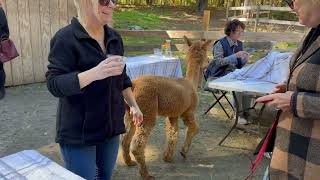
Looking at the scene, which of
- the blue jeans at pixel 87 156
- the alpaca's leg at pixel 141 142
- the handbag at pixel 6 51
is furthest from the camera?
the handbag at pixel 6 51

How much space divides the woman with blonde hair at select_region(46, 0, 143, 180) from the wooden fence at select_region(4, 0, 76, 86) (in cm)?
578

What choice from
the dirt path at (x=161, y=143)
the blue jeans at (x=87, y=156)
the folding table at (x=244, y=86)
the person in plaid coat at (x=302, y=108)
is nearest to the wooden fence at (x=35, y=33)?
the dirt path at (x=161, y=143)

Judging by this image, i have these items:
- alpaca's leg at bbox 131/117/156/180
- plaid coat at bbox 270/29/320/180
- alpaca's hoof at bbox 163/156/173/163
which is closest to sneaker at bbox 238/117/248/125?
alpaca's hoof at bbox 163/156/173/163

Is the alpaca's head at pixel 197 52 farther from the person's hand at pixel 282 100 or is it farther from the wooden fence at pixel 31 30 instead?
the wooden fence at pixel 31 30

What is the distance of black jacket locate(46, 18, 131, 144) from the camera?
2.08 meters

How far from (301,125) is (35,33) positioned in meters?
6.73

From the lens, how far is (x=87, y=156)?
2.27 meters

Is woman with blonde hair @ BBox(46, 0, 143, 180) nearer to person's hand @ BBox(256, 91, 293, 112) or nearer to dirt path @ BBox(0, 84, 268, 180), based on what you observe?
person's hand @ BBox(256, 91, 293, 112)

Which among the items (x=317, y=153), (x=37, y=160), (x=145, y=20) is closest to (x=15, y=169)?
(x=37, y=160)

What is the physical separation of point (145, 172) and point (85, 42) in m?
2.25

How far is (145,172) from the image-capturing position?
13.4 ft

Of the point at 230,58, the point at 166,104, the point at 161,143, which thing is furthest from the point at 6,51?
the point at 230,58

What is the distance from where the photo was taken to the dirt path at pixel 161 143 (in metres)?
4.39

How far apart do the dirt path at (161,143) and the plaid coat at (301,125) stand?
220 centimetres
